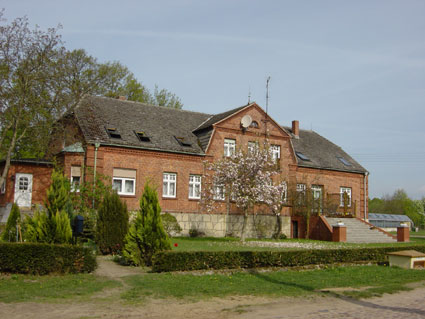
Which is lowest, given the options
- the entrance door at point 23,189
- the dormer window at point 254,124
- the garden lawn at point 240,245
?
the garden lawn at point 240,245

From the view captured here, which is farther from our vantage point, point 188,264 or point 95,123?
point 95,123

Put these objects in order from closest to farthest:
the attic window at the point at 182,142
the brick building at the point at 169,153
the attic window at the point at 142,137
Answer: the brick building at the point at 169,153, the attic window at the point at 142,137, the attic window at the point at 182,142

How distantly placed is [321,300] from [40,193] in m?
22.0

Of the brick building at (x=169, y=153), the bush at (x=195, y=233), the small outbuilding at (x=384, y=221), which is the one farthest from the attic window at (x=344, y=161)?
the small outbuilding at (x=384, y=221)

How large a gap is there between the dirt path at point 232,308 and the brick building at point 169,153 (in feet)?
51.7

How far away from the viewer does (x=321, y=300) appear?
10531 millimetres

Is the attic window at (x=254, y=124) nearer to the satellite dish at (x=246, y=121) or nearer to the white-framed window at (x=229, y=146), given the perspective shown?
the satellite dish at (x=246, y=121)

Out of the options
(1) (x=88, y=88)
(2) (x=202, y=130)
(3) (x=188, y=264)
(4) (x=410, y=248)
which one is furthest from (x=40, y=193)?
(4) (x=410, y=248)

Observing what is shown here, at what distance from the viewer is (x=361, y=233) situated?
94.8 feet

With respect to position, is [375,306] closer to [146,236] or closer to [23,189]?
[146,236]

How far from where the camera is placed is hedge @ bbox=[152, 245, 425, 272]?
13383mm

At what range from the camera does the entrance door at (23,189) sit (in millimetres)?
27344

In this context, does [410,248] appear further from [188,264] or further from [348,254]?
[188,264]

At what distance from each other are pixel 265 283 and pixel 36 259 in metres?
6.49
